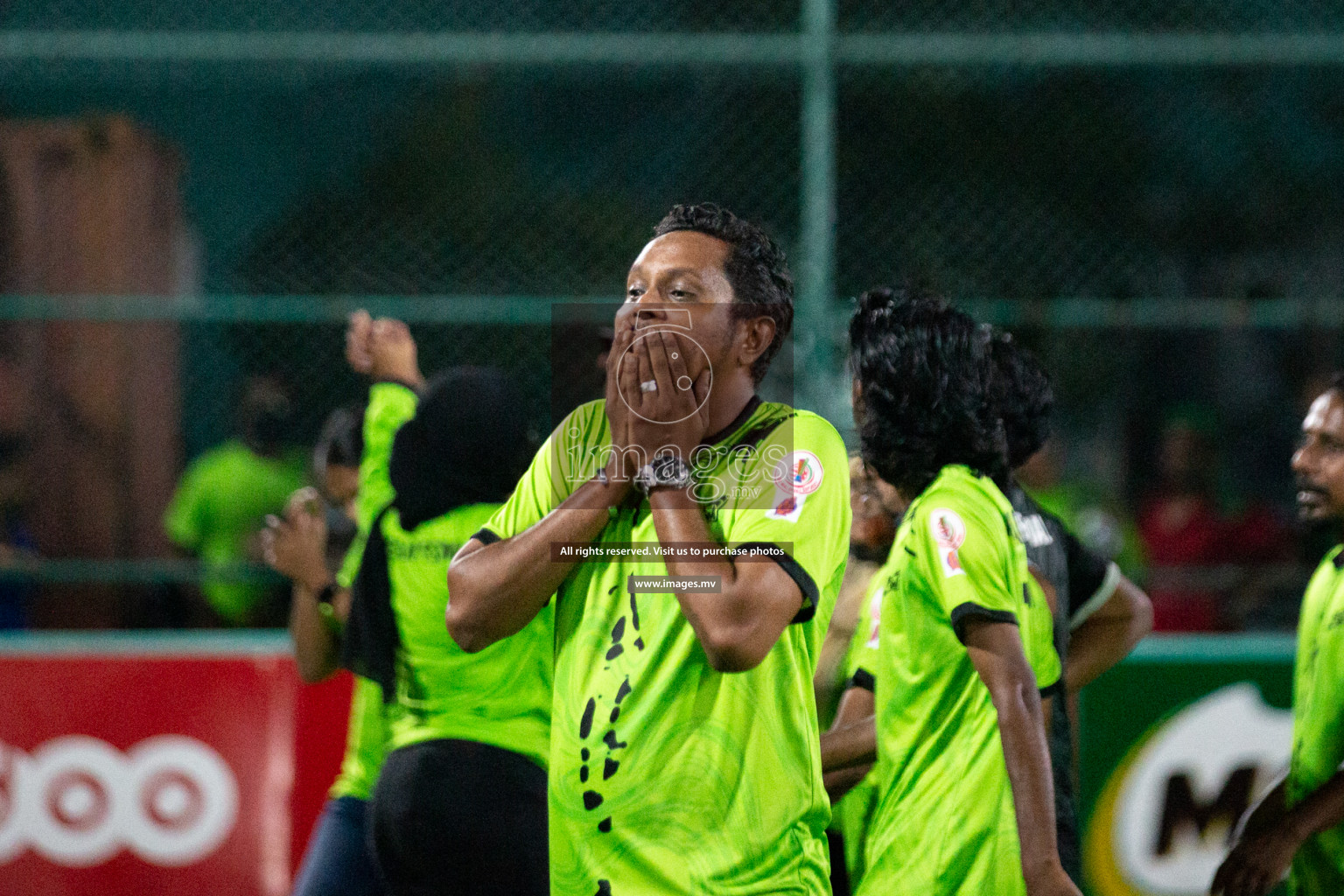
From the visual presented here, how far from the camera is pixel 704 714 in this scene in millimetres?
2434

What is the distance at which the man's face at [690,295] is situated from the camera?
2463mm

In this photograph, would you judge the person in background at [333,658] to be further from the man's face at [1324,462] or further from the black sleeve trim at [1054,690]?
the man's face at [1324,462]

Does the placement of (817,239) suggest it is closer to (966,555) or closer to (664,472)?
(966,555)

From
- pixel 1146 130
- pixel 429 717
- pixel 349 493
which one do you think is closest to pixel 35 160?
pixel 349 493

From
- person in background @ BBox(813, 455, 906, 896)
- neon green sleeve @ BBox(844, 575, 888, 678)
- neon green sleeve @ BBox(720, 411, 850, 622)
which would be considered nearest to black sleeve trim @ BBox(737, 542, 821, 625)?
neon green sleeve @ BBox(720, 411, 850, 622)

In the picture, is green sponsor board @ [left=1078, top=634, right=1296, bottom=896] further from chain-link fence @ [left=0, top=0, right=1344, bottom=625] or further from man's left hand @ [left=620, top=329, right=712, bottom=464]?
man's left hand @ [left=620, top=329, right=712, bottom=464]

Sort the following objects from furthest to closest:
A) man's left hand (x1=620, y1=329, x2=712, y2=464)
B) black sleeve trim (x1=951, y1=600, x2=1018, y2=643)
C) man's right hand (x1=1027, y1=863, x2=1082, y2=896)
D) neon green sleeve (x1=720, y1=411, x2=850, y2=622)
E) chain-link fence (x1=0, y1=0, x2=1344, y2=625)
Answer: chain-link fence (x1=0, y1=0, x2=1344, y2=625) → black sleeve trim (x1=951, y1=600, x2=1018, y2=643) → man's right hand (x1=1027, y1=863, x2=1082, y2=896) → neon green sleeve (x1=720, y1=411, x2=850, y2=622) → man's left hand (x1=620, y1=329, x2=712, y2=464)

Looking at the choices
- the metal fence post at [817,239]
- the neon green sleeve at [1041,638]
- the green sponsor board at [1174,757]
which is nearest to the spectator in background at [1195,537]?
the green sponsor board at [1174,757]

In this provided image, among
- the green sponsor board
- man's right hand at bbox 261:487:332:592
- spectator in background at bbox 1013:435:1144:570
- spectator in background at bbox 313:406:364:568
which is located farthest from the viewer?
spectator in background at bbox 1013:435:1144:570

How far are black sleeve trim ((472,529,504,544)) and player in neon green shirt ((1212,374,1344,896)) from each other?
2122 millimetres

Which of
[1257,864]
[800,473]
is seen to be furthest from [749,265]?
[1257,864]

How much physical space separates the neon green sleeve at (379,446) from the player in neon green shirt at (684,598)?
192cm

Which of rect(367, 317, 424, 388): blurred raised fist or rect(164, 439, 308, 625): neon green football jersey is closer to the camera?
rect(367, 317, 424, 388): blurred raised fist

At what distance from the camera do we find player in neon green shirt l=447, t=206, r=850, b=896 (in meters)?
2.33
